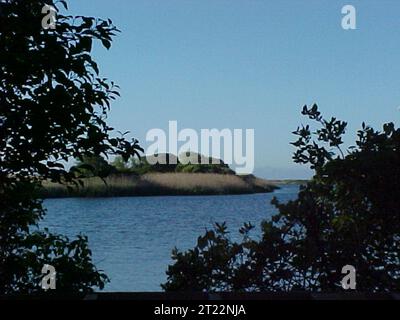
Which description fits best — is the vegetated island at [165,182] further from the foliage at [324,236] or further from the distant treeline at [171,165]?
the foliage at [324,236]

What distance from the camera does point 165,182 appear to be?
3.84 m

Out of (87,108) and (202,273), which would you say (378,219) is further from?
(87,108)

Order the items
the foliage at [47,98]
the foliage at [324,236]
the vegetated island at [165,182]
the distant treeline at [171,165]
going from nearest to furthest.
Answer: the foliage at [47,98]
the foliage at [324,236]
the distant treeline at [171,165]
the vegetated island at [165,182]

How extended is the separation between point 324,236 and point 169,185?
951mm

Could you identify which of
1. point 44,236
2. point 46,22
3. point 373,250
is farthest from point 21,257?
point 373,250

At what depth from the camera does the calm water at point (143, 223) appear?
12.1 ft

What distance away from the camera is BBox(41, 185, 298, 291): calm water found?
145 inches

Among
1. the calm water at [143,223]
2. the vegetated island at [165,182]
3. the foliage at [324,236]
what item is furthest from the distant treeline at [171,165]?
the foliage at [324,236]

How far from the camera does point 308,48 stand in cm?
346

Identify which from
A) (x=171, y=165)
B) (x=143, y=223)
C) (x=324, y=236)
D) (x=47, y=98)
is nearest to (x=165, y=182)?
(x=171, y=165)

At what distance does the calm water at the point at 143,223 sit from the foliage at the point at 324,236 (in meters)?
0.22

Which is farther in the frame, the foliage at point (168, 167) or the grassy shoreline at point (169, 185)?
the grassy shoreline at point (169, 185)

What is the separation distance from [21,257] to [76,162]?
55cm

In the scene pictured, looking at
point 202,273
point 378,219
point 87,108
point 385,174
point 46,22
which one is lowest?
point 202,273
